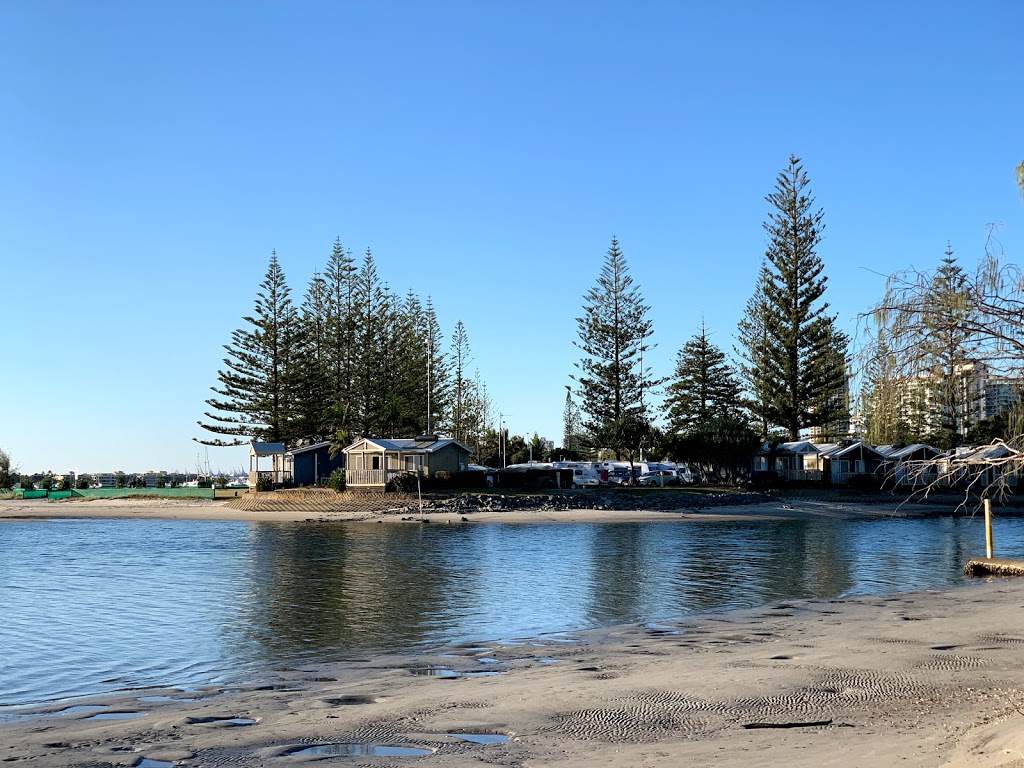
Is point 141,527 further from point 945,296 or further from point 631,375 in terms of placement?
point 945,296

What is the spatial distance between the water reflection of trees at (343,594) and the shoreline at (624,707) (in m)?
1.62

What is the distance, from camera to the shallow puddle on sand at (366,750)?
623 centimetres

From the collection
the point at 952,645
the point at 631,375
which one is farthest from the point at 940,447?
the point at 952,645

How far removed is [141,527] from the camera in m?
41.8

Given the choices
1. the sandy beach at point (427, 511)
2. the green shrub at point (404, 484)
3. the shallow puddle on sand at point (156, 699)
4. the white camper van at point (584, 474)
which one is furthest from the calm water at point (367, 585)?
the white camper van at point (584, 474)

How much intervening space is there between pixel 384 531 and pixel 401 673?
25.4 meters

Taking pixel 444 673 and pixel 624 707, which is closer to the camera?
pixel 624 707

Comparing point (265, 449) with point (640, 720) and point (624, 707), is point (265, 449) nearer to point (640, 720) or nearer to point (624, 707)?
point (624, 707)

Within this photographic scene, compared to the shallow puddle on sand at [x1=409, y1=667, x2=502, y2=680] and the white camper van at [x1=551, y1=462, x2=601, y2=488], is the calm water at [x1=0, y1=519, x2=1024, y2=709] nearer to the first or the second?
the shallow puddle on sand at [x1=409, y1=667, x2=502, y2=680]

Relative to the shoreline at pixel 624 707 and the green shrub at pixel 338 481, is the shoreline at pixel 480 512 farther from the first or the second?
the shoreline at pixel 624 707

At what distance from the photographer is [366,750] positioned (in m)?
6.35

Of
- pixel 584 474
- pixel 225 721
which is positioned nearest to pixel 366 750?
pixel 225 721

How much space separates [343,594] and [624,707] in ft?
35.0

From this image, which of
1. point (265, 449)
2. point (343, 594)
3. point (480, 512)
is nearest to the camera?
point (343, 594)
